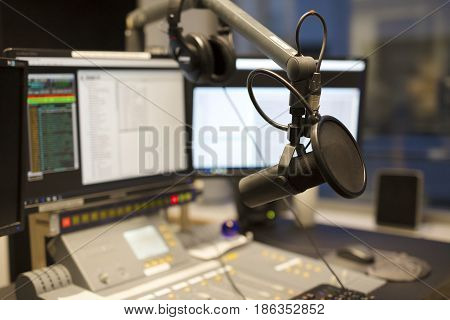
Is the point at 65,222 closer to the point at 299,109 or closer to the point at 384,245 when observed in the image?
the point at 299,109

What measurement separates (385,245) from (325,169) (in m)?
0.90

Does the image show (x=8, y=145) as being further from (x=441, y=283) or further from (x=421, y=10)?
(x=421, y=10)

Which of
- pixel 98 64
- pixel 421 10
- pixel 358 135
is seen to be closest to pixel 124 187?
pixel 98 64

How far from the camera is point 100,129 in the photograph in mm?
1237

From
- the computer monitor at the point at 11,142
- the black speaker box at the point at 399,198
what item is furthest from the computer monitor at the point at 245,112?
the computer monitor at the point at 11,142

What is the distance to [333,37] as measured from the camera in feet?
7.14

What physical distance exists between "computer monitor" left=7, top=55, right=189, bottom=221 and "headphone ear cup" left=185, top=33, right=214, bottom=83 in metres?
0.18

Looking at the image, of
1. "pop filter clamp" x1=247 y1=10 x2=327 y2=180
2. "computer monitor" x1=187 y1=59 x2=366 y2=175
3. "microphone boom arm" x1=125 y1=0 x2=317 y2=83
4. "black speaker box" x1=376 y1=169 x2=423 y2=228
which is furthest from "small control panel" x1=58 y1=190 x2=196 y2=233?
"black speaker box" x1=376 y1=169 x2=423 y2=228

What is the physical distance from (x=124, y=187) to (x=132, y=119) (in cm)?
17

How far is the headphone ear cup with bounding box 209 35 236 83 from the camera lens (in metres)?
1.17

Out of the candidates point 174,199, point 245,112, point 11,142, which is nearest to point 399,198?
point 245,112

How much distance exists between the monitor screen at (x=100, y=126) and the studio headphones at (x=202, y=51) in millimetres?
145

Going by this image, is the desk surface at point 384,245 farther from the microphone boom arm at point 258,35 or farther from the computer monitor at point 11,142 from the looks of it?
the microphone boom arm at point 258,35

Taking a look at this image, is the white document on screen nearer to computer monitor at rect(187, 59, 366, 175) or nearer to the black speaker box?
computer monitor at rect(187, 59, 366, 175)
